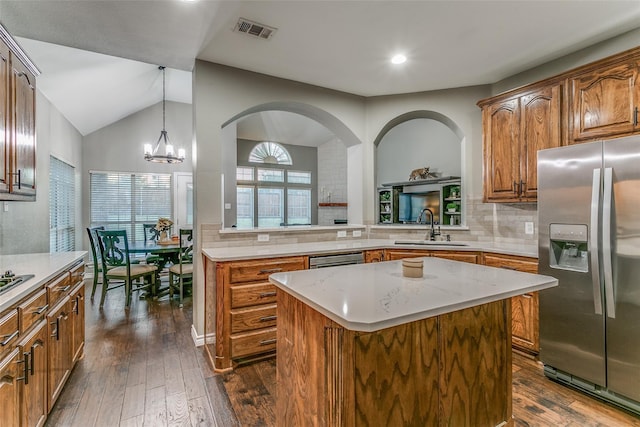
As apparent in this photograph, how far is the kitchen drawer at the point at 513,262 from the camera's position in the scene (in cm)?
265

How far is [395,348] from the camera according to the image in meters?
1.31

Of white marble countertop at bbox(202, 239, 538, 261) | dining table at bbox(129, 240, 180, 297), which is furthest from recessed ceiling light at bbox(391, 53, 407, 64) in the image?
dining table at bbox(129, 240, 180, 297)

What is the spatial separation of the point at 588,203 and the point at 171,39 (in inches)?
138

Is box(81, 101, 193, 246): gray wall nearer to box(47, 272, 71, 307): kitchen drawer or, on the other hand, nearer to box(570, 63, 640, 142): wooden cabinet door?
box(47, 272, 71, 307): kitchen drawer

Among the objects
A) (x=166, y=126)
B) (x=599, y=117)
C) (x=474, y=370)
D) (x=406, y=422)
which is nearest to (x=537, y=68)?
(x=599, y=117)

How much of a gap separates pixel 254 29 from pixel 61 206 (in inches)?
178

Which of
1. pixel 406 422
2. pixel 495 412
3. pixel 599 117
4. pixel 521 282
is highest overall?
pixel 599 117

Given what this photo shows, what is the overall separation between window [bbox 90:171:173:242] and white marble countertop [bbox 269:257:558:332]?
19.1ft

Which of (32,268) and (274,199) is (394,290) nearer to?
(32,268)

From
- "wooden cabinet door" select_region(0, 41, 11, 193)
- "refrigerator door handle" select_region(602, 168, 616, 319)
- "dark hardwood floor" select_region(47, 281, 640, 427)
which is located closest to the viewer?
"wooden cabinet door" select_region(0, 41, 11, 193)

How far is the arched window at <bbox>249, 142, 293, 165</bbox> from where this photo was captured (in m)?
8.61

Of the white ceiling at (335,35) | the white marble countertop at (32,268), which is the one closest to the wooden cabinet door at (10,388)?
the white marble countertop at (32,268)

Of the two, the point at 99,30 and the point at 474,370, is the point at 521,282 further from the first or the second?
the point at 99,30

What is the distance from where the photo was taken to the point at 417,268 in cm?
169
